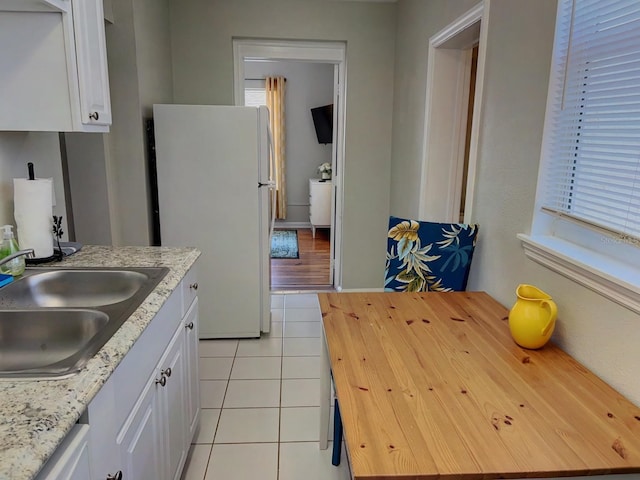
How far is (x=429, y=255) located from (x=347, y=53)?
2.24 metres

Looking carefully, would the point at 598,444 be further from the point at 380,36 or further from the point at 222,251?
the point at 380,36

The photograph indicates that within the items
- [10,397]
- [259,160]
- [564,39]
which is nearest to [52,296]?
[10,397]

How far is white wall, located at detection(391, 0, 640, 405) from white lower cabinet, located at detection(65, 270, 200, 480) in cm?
128

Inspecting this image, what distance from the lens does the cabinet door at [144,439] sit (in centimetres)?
117

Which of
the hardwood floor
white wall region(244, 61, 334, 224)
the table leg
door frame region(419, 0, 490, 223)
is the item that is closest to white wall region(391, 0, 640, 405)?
door frame region(419, 0, 490, 223)

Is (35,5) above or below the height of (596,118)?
above

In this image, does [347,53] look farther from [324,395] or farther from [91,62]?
[324,395]

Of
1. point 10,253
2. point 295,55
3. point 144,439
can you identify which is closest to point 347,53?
point 295,55

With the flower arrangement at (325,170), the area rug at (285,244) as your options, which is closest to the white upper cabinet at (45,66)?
the area rug at (285,244)

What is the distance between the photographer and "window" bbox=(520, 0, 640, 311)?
1204 millimetres

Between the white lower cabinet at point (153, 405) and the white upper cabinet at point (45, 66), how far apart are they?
765 millimetres

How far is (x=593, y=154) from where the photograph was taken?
53.8 inches

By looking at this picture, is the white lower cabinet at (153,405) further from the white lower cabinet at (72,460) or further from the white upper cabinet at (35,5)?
the white upper cabinet at (35,5)

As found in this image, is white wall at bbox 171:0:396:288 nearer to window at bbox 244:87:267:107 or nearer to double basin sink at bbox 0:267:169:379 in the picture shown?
double basin sink at bbox 0:267:169:379
